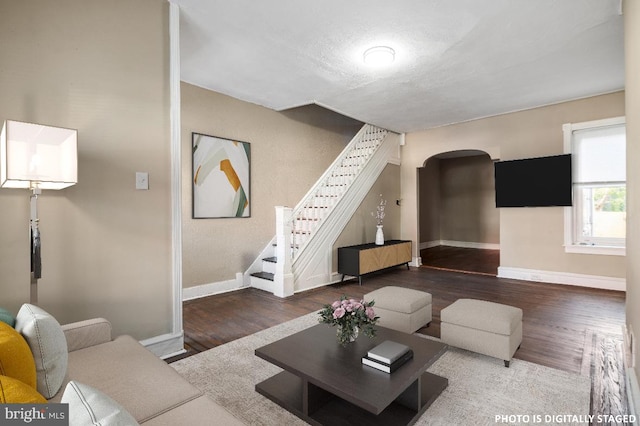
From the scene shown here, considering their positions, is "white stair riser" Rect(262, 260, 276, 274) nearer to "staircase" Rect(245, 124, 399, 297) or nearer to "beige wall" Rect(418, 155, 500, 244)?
"staircase" Rect(245, 124, 399, 297)

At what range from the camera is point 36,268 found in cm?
195

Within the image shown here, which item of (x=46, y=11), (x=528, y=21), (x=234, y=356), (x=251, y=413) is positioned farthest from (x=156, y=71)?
(x=528, y=21)

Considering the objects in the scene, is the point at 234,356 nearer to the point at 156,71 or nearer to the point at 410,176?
the point at 156,71

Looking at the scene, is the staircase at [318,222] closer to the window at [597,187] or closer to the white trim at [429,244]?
the window at [597,187]

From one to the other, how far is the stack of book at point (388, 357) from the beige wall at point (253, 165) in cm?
339

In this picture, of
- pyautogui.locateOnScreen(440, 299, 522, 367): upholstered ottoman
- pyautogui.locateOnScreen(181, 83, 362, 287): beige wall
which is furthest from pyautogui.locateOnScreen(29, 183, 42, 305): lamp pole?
pyautogui.locateOnScreen(440, 299, 522, 367): upholstered ottoman

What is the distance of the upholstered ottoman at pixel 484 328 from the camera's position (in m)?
2.59

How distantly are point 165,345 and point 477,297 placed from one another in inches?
155

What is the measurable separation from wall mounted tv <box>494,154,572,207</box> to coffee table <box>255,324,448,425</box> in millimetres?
4409

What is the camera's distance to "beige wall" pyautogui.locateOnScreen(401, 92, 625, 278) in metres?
5.06

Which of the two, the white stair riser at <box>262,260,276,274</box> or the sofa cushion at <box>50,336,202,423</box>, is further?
the white stair riser at <box>262,260,276,274</box>

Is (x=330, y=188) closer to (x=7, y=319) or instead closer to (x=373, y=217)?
(x=373, y=217)

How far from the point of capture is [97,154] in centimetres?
251

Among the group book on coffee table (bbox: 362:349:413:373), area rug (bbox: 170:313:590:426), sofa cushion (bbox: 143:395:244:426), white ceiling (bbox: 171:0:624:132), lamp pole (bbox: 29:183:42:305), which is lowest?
area rug (bbox: 170:313:590:426)
